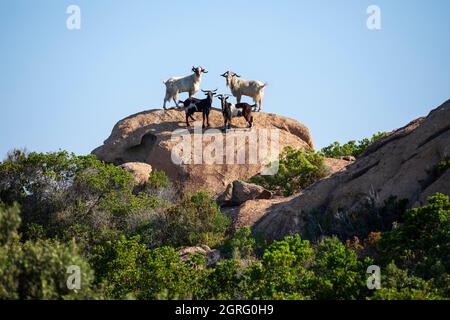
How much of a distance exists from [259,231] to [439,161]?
470cm

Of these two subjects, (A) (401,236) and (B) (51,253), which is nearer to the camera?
(B) (51,253)

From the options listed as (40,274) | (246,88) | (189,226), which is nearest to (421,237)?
(189,226)

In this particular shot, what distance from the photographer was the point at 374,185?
23250mm

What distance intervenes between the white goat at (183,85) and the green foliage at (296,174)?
21.8 ft

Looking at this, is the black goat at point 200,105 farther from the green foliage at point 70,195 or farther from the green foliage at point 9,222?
the green foliage at point 9,222

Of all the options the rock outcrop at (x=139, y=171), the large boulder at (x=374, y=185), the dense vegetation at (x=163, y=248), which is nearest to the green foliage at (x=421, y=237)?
the dense vegetation at (x=163, y=248)

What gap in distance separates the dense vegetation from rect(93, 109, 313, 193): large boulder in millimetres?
1576

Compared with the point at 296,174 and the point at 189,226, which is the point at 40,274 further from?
the point at 296,174

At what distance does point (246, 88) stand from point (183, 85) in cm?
233

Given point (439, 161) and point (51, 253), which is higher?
point (439, 161)
